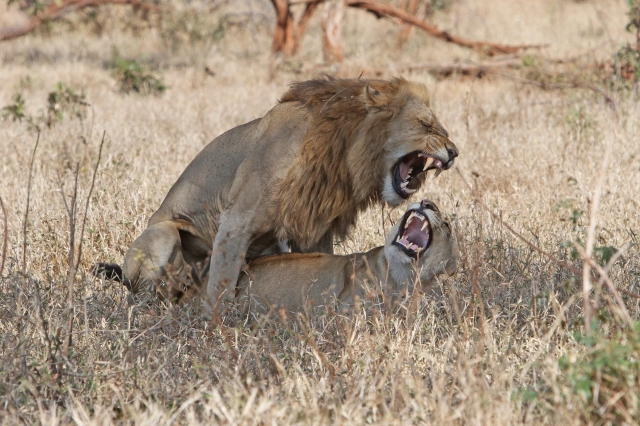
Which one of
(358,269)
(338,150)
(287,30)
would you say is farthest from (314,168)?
(287,30)

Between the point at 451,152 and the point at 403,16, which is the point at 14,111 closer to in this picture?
the point at 451,152

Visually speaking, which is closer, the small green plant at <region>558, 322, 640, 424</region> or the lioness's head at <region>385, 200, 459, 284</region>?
the small green plant at <region>558, 322, 640, 424</region>

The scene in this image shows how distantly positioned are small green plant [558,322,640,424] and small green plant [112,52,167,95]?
765 cm

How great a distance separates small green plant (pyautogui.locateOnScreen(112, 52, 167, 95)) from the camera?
9.60 metres

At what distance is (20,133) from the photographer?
718cm

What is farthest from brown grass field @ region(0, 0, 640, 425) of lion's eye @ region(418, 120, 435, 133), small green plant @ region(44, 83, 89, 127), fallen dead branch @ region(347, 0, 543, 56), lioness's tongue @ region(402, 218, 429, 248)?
fallen dead branch @ region(347, 0, 543, 56)

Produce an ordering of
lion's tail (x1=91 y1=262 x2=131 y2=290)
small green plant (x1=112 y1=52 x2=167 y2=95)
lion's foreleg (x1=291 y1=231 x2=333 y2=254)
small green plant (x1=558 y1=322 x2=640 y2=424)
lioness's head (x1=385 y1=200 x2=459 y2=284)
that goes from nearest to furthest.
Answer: small green plant (x1=558 y1=322 x2=640 y2=424) → lioness's head (x1=385 y1=200 x2=459 y2=284) → lion's tail (x1=91 y1=262 x2=131 y2=290) → lion's foreleg (x1=291 y1=231 x2=333 y2=254) → small green plant (x1=112 y1=52 x2=167 y2=95)

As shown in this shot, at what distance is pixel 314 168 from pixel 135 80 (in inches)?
235

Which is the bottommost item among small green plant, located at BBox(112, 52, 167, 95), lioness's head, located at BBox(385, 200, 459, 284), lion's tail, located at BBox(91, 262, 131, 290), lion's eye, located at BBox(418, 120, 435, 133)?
lion's tail, located at BBox(91, 262, 131, 290)

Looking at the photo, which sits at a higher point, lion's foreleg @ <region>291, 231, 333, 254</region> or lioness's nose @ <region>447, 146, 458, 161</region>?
lioness's nose @ <region>447, 146, 458, 161</region>

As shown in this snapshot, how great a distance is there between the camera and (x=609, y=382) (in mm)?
2514

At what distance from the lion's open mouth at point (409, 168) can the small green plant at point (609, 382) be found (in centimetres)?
168

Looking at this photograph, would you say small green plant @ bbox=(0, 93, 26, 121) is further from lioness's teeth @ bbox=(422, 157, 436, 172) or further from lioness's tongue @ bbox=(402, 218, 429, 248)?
lioness's teeth @ bbox=(422, 157, 436, 172)

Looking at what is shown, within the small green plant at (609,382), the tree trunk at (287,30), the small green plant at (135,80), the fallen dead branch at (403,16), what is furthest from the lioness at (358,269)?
the tree trunk at (287,30)
